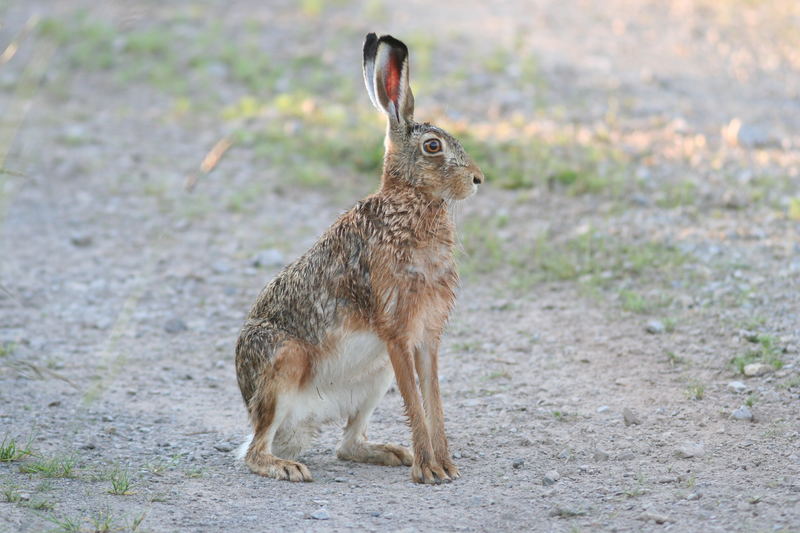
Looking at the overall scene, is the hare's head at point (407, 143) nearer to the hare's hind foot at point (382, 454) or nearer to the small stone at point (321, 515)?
the hare's hind foot at point (382, 454)

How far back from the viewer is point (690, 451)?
523 cm

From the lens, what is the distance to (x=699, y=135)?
9531 mm

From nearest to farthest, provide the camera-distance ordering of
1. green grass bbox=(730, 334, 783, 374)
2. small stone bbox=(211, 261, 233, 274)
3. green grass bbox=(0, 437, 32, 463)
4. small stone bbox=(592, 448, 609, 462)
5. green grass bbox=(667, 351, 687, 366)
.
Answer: green grass bbox=(0, 437, 32, 463) < small stone bbox=(592, 448, 609, 462) < green grass bbox=(730, 334, 783, 374) < green grass bbox=(667, 351, 687, 366) < small stone bbox=(211, 261, 233, 274)

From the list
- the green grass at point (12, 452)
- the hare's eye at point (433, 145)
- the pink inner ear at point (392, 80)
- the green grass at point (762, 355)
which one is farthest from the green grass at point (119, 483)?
the green grass at point (762, 355)

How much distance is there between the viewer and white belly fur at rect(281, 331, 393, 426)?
5.41 meters

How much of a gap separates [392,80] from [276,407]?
68.6 inches

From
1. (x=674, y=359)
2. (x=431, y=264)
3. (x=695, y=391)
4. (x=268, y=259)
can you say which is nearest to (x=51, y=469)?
(x=431, y=264)

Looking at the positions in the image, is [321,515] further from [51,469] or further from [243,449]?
[51,469]

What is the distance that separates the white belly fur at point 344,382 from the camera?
5410 mm

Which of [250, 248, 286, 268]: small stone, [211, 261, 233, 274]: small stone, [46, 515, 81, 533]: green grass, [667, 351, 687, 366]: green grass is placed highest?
[250, 248, 286, 268]: small stone

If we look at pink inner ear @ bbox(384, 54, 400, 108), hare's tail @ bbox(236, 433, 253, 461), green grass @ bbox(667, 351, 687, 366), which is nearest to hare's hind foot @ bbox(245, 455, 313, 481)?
hare's tail @ bbox(236, 433, 253, 461)

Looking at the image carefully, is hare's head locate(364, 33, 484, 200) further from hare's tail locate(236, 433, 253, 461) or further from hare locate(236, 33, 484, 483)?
hare's tail locate(236, 433, 253, 461)

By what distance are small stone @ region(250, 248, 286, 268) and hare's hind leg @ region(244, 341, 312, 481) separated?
3.16 meters

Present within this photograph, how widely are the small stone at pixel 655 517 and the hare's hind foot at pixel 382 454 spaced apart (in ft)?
4.86
